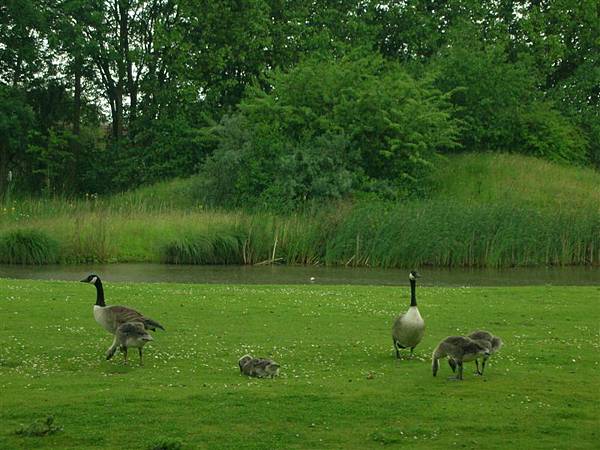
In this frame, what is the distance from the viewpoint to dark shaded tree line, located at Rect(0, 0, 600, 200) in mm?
48094

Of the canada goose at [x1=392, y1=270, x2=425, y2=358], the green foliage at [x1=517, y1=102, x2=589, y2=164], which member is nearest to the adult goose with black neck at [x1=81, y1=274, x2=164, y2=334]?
the canada goose at [x1=392, y1=270, x2=425, y2=358]

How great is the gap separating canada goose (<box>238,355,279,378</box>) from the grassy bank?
2341cm

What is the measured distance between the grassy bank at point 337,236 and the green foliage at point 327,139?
4.75m

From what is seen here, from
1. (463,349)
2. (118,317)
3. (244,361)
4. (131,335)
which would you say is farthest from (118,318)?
(463,349)

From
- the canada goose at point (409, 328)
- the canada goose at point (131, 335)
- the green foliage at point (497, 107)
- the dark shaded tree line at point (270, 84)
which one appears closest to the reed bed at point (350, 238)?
the dark shaded tree line at point (270, 84)

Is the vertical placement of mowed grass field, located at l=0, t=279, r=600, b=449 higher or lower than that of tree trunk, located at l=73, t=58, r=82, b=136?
lower

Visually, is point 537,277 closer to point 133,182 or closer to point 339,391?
point 339,391

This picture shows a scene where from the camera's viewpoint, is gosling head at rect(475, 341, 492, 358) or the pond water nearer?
gosling head at rect(475, 341, 492, 358)

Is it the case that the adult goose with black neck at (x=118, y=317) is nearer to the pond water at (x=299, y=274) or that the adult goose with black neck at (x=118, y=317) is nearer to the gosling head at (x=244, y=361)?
the gosling head at (x=244, y=361)

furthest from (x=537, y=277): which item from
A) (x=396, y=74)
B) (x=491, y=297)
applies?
(x=396, y=74)

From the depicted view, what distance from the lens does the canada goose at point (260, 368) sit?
1198 cm

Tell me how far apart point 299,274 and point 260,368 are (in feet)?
67.2

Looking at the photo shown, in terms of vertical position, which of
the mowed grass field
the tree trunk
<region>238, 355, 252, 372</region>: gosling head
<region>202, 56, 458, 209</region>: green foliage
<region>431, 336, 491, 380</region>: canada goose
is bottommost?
the mowed grass field

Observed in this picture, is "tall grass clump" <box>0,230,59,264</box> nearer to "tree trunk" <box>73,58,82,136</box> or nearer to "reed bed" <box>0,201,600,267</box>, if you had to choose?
"reed bed" <box>0,201,600,267</box>
